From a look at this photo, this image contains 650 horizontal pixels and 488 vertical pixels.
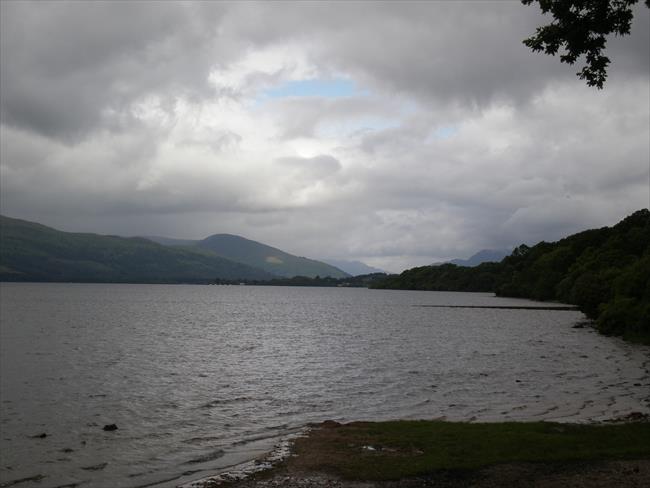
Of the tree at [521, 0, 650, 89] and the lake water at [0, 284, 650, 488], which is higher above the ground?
the tree at [521, 0, 650, 89]

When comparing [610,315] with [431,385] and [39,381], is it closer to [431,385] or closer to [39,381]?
[431,385]

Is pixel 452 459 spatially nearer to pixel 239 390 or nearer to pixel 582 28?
pixel 582 28

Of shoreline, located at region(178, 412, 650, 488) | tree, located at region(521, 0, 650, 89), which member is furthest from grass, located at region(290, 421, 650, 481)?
tree, located at region(521, 0, 650, 89)

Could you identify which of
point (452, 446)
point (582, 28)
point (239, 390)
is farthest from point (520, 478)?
point (239, 390)

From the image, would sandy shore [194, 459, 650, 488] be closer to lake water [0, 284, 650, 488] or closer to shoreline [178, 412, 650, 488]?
shoreline [178, 412, 650, 488]

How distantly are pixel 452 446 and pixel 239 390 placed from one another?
24.9m

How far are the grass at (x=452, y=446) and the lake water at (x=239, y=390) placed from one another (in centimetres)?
456

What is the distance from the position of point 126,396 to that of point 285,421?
47.0 feet

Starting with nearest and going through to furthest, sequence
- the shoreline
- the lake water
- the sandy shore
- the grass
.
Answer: the sandy shore < the shoreline < the grass < the lake water

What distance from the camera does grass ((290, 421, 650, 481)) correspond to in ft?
66.6

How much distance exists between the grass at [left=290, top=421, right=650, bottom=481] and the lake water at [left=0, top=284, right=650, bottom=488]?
4.56 m

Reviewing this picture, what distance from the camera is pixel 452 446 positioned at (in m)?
23.1

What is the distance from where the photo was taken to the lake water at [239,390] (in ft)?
88.2

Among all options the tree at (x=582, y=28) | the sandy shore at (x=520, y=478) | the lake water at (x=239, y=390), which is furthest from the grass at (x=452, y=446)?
the tree at (x=582, y=28)
